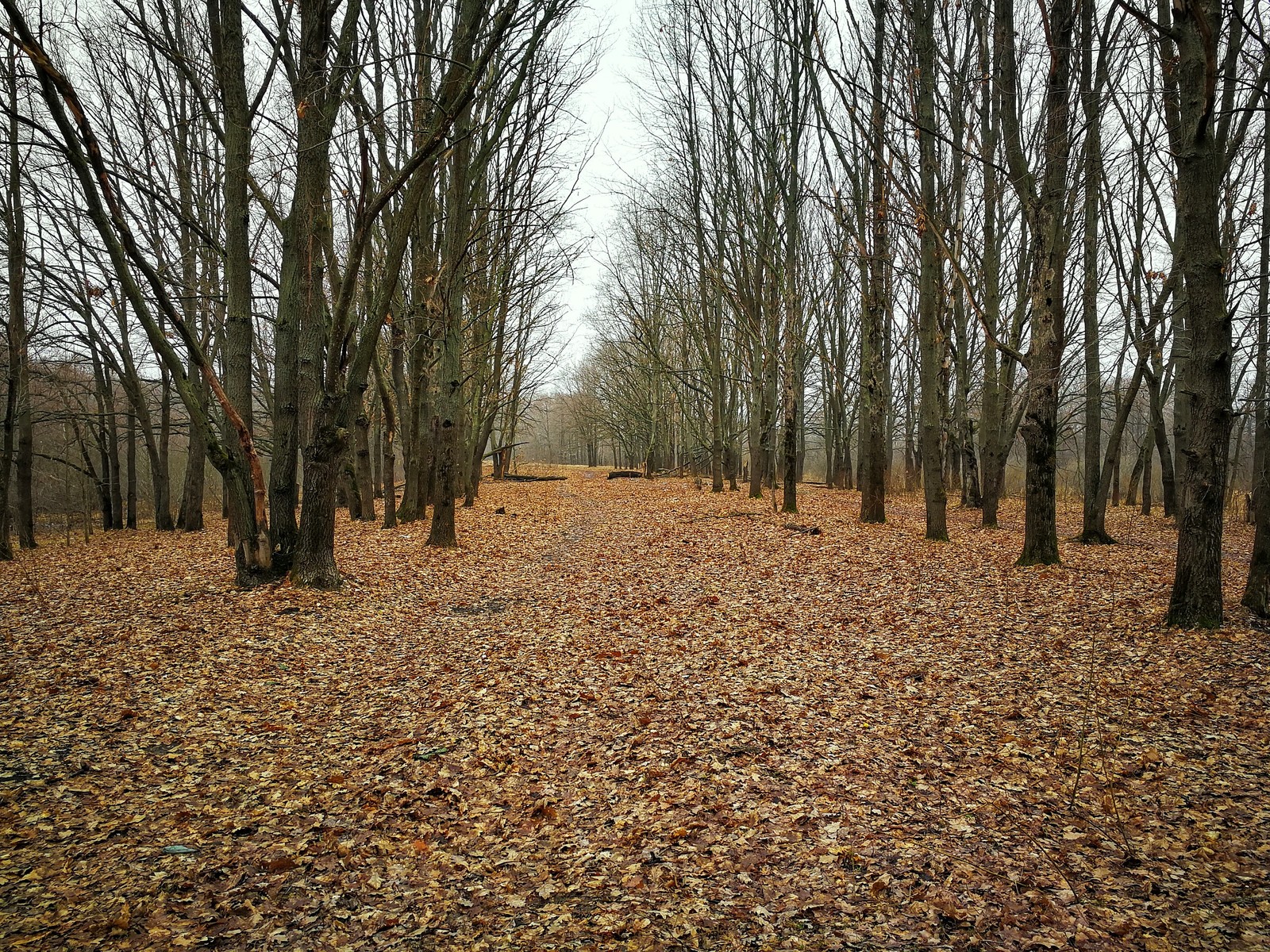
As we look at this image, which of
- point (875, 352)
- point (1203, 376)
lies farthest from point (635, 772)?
point (875, 352)

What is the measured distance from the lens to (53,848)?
9.84 ft

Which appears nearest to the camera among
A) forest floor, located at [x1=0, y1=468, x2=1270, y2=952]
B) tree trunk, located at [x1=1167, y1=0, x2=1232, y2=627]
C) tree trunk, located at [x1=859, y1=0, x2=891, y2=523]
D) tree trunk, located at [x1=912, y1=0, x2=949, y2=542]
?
forest floor, located at [x1=0, y1=468, x2=1270, y2=952]

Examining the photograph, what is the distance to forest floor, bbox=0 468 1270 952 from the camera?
2.66m

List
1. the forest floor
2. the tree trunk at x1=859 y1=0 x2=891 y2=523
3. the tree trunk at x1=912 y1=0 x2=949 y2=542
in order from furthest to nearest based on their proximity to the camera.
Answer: the tree trunk at x1=859 y1=0 x2=891 y2=523 < the tree trunk at x1=912 y1=0 x2=949 y2=542 < the forest floor

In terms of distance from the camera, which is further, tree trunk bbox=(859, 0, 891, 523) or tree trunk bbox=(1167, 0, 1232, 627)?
tree trunk bbox=(859, 0, 891, 523)

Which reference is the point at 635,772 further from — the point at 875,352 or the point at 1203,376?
the point at 875,352

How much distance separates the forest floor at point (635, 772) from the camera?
8.73 ft

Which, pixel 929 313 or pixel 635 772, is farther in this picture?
pixel 929 313

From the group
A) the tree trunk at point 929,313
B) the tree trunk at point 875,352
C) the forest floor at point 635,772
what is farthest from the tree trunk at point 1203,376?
the tree trunk at point 875,352

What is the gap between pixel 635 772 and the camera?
12.7 ft

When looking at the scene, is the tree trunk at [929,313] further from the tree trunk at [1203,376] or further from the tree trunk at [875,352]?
the tree trunk at [1203,376]

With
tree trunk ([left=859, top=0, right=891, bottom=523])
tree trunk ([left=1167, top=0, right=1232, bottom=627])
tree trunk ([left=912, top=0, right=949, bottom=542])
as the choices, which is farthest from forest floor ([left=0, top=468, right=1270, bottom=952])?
tree trunk ([left=859, top=0, right=891, bottom=523])

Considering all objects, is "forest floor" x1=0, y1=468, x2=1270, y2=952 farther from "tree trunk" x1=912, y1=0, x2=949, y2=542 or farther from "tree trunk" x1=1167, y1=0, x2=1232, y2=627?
"tree trunk" x1=912, y1=0, x2=949, y2=542

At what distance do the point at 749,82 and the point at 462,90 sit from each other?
1187 centimetres
